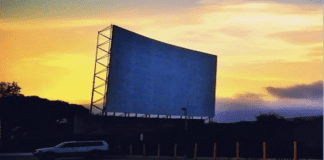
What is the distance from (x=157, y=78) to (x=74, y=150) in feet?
124

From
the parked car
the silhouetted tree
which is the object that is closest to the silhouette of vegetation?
the silhouetted tree

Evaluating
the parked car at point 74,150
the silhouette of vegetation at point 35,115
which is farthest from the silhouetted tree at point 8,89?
Result: the parked car at point 74,150

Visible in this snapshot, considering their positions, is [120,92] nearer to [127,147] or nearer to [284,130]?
[127,147]

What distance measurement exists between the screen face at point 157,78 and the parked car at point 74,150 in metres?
26.2

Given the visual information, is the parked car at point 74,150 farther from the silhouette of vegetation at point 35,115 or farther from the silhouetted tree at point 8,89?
the silhouetted tree at point 8,89

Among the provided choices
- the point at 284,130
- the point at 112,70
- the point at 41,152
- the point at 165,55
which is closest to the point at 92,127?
the point at 112,70

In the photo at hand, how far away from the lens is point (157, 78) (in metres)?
78.7

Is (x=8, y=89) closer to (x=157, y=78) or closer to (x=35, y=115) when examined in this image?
(x=35, y=115)

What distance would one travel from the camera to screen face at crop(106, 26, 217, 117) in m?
71.0

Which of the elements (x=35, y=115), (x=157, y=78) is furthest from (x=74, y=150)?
(x=35, y=115)

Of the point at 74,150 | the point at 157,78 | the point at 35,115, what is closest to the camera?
the point at 74,150

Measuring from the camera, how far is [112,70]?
70062mm

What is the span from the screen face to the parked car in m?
26.2

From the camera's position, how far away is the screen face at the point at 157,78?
2795 inches
